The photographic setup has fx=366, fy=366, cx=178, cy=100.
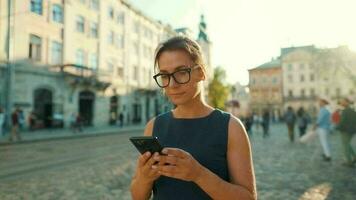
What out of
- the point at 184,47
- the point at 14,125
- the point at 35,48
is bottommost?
the point at 14,125

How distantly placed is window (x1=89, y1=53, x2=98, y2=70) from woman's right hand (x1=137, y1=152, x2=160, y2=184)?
35403mm

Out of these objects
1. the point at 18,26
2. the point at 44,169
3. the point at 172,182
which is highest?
the point at 18,26

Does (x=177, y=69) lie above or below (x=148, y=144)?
above

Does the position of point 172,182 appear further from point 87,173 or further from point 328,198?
point 87,173

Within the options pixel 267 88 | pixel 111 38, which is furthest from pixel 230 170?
pixel 267 88

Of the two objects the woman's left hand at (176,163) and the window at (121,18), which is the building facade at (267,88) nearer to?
the window at (121,18)

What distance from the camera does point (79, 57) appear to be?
3431 cm

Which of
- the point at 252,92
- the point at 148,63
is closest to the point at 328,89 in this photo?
the point at 252,92

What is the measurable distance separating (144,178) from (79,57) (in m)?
34.0

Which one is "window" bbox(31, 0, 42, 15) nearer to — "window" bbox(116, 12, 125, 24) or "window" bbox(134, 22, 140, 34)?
"window" bbox(116, 12, 125, 24)

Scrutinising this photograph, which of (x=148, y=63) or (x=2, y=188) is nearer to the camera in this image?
(x=2, y=188)

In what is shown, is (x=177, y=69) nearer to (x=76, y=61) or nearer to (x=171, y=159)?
(x=171, y=159)

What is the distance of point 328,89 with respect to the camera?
2933 inches

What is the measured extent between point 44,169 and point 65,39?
947 inches
